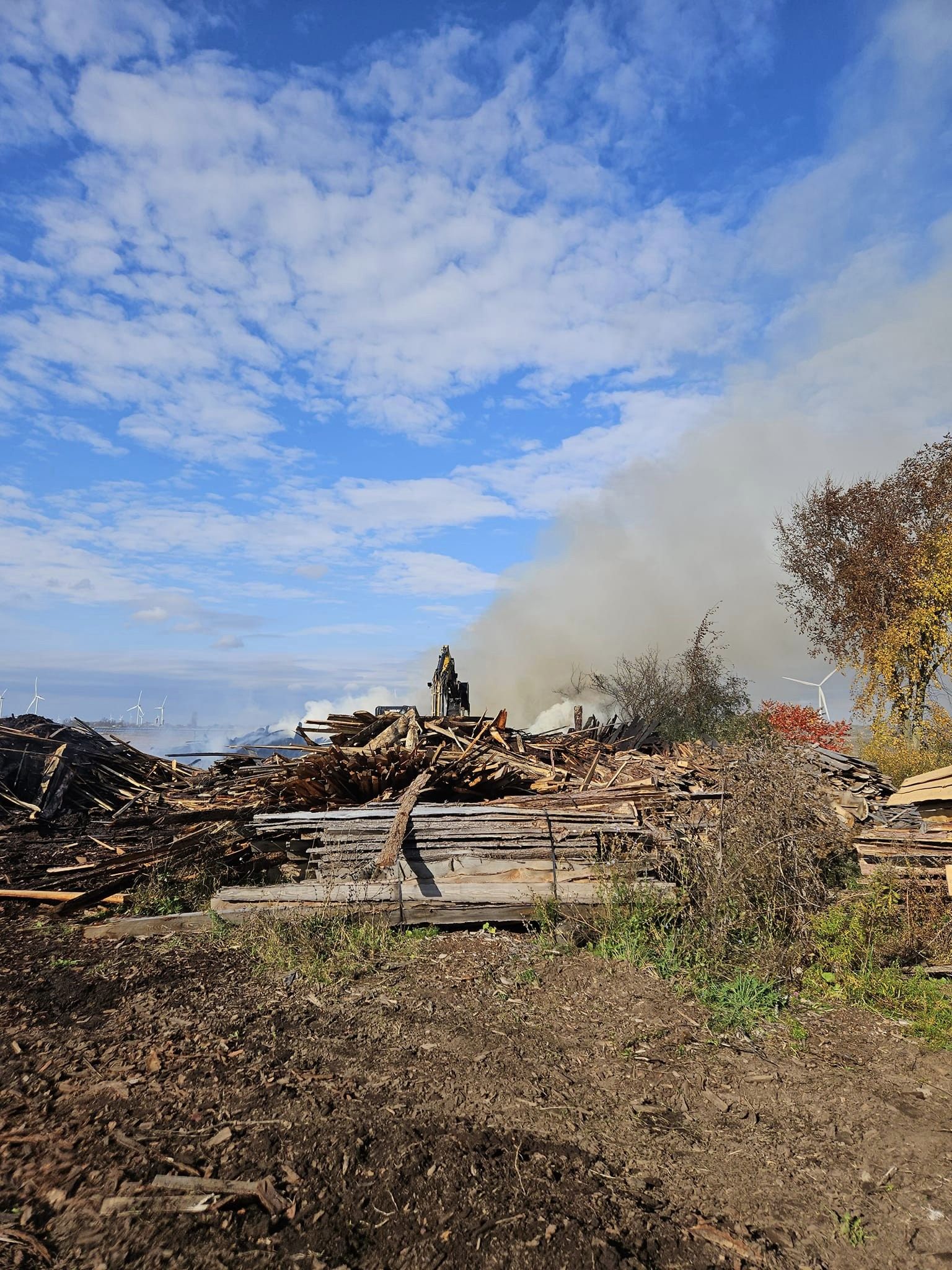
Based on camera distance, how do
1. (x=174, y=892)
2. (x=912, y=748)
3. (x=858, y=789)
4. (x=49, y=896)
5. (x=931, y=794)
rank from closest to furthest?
(x=931, y=794), (x=49, y=896), (x=174, y=892), (x=858, y=789), (x=912, y=748)

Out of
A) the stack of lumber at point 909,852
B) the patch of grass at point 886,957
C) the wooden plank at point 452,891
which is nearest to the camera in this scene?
the patch of grass at point 886,957

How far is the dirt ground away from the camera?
3.32 metres

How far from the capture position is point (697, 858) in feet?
25.0

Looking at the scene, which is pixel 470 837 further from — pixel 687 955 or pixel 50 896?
pixel 50 896

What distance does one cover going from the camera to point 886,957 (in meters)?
7.21

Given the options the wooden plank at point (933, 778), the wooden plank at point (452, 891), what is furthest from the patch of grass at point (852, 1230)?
the wooden plank at point (933, 778)

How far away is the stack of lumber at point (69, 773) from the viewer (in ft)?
49.1

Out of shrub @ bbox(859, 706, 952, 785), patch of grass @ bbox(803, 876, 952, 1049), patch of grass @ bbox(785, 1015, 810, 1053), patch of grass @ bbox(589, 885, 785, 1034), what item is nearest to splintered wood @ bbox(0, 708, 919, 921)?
patch of grass @ bbox(589, 885, 785, 1034)

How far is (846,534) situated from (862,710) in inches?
236

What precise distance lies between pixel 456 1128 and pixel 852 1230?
2111 mm

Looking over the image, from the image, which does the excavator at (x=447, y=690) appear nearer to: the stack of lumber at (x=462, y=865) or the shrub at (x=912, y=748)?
the stack of lumber at (x=462, y=865)

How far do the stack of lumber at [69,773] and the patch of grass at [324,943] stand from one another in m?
7.86

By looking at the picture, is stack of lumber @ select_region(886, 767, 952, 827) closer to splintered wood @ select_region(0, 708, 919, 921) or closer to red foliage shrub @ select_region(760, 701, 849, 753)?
splintered wood @ select_region(0, 708, 919, 921)

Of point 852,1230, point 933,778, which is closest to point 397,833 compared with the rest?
point 852,1230
